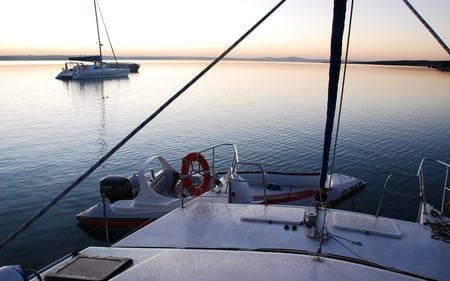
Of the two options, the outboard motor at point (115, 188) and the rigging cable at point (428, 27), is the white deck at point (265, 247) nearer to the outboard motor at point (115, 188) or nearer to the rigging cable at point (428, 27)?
the rigging cable at point (428, 27)

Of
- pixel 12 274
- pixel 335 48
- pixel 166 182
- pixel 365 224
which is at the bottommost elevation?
pixel 166 182

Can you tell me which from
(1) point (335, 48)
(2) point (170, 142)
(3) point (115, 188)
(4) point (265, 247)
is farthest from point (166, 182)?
(2) point (170, 142)

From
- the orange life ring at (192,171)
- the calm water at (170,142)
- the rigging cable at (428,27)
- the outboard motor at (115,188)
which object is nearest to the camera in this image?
the rigging cable at (428,27)

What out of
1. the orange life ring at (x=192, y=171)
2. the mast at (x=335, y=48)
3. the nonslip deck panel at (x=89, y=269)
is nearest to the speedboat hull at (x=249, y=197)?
the orange life ring at (x=192, y=171)

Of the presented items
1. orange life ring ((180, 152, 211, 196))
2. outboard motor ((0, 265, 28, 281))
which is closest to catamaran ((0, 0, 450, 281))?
outboard motor ((0, 265, 28, 281))

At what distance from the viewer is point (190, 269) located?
328cm

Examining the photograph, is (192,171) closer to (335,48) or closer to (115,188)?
(115,188)

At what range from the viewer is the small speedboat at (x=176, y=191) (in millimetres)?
10461

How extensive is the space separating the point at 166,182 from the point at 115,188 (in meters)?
2.01

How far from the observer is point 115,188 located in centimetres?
1127

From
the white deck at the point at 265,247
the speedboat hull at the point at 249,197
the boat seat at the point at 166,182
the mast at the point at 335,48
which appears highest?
the mast at the point at 335,48

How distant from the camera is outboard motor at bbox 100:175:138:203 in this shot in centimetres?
1109

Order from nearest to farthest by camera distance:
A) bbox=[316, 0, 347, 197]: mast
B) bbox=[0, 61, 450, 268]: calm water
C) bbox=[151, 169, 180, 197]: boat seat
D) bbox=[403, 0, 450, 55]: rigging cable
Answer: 1. bbox=[403, 0, 450, 55]: rigging cable
2. bbox=[316, 0, 347, 197]: mast
3. bbox=[151, 169, 180, 197]: boat seat
4. bbox=[0, 61, 450, 268]: calm water

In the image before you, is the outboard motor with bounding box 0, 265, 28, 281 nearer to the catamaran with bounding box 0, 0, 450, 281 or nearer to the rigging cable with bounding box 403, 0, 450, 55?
the catamaran with bounding box 0, 0, 450, 281
